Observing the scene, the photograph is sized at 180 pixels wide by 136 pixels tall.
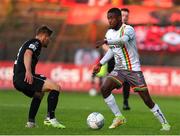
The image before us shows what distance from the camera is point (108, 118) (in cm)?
1452

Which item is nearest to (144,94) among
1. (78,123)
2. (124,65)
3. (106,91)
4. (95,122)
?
(124,65)

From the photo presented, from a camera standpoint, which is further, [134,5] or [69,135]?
[134,5]

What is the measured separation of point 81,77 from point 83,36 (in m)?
4.55

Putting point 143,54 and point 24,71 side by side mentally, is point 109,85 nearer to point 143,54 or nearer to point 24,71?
point 24,71

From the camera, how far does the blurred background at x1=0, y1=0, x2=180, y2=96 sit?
1086 inches

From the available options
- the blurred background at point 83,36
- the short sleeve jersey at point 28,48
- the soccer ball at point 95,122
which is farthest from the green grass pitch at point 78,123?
the blurred background at point 83,36

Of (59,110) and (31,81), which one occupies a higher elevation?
(31,81)

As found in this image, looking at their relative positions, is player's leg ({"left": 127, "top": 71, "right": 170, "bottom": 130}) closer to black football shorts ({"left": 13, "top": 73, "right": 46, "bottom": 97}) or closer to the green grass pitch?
the green grass pitch

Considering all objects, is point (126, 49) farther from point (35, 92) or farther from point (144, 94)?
point (35, 92)

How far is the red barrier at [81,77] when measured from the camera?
26.5 meters

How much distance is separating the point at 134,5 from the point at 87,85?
561 centimetres

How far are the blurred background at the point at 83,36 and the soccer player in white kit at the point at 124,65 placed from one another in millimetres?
14079

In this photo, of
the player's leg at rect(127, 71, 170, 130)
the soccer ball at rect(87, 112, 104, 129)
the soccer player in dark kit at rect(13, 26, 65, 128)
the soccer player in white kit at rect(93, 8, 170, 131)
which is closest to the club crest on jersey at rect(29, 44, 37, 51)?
the soccer player in dark kit at rect(13, 26, 65, 128)

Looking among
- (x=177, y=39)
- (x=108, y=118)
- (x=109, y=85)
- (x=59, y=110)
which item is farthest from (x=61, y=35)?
(x=109, y=85)
